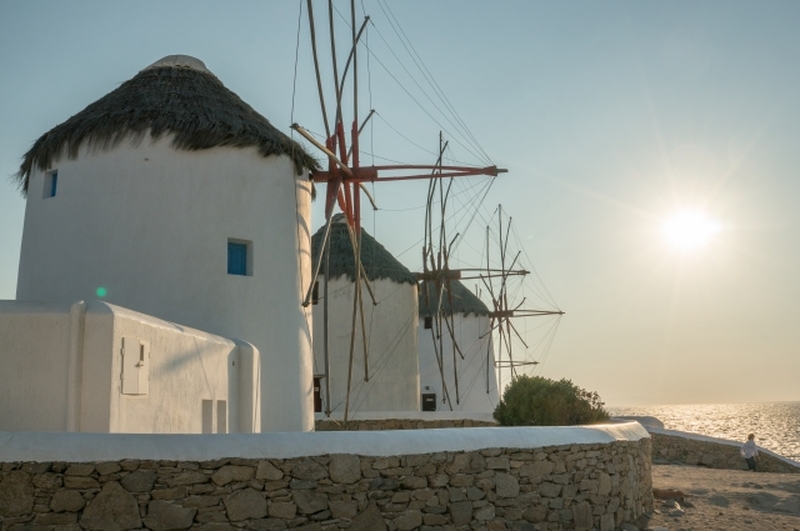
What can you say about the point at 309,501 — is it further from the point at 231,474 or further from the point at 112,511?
the point at 112,511

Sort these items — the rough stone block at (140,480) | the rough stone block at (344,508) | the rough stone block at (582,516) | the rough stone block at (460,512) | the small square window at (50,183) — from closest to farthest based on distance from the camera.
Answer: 1. the rough stone block at (140,480)
2. the rough stone block at (344,508)
3. the rough stone block at (460,512)
4. the rough stone block at (582,516)
5. the small square window at (50,183)

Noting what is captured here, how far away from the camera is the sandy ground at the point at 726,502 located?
11.4m

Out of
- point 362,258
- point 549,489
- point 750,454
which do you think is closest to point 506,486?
point 549,489

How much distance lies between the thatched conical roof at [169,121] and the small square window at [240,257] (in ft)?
4.61

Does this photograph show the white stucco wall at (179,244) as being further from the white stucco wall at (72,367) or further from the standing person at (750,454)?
the standing person at (750,454)

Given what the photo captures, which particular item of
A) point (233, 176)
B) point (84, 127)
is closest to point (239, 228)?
point (233, 176)

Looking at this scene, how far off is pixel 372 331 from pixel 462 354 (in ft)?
28.8

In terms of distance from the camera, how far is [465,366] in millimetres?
29766

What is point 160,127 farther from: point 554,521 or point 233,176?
point 554,521

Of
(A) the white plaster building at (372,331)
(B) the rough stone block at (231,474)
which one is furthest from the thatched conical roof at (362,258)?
(B) the rough stone block at (231,474)

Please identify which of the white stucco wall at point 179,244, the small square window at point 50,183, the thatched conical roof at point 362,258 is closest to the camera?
the white stucco wall at point 179,244

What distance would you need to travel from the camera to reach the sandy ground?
11375mm

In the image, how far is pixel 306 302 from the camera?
13578 millimetres

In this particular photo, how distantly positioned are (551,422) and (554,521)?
3.78 meters
